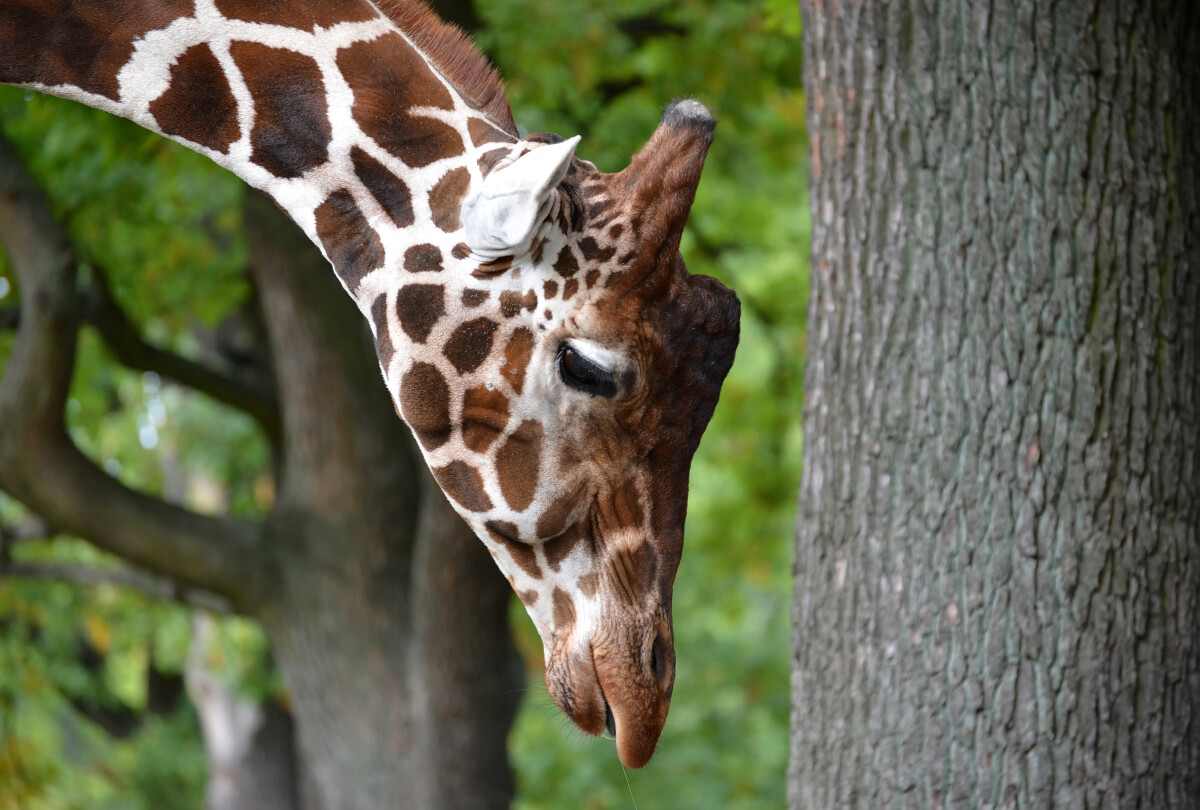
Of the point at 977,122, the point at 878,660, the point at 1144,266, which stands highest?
the point at 977,122

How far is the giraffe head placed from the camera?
1999mm

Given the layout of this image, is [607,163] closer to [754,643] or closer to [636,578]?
[636,578]

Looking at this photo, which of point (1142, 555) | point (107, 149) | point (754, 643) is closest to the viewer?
point (1142, 555)

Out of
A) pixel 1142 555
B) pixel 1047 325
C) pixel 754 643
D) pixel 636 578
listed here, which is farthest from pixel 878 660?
pixel 754 643

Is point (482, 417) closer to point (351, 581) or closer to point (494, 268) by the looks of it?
point (494, 268)

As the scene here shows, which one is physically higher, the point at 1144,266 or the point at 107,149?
the point at 1144,266

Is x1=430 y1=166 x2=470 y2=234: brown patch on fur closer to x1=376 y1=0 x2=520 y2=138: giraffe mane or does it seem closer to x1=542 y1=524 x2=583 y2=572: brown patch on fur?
x1=376 y1=0 x2=520 y2=138: giraffe mane

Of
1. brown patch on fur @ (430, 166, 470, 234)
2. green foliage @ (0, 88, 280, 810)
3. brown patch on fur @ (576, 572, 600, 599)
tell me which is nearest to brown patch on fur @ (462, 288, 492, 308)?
brown patch on fur @ (430, 166, 470, 234)

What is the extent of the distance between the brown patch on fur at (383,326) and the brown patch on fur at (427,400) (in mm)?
65

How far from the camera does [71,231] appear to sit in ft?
19.3

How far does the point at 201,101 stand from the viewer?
2.24 meters

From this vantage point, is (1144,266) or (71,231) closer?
(1144,266)

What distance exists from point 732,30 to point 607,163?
4.24ft

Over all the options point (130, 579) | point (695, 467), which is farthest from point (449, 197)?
point (695, 467)
